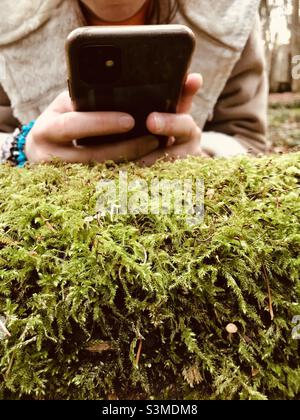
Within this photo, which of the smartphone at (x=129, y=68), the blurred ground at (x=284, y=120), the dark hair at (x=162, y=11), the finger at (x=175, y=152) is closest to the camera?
the smartphone at (x=129, y=68)

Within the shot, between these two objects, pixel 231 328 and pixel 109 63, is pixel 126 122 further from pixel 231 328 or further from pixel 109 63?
pixel 231 328

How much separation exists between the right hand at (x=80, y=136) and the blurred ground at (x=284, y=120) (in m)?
6.29

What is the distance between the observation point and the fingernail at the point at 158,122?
1500 mm

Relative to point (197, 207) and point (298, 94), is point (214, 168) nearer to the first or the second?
point (197, 207)

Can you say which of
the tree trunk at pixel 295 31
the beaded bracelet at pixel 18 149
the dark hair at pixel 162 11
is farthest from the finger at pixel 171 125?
the tree trunk at pixel 295 31

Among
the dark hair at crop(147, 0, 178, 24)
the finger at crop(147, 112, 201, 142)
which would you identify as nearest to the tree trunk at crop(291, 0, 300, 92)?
the dark hair at crop(147, 0, 178, 24)

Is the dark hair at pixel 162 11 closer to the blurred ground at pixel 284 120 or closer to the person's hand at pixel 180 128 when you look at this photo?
the person's hand at pixel 180 128

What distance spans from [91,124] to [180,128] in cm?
41

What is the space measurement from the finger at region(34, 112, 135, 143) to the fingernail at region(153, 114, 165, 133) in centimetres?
10

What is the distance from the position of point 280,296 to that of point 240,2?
2266 millimetres

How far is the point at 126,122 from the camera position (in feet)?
4.75

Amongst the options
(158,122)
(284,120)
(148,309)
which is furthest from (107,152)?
(284,120)

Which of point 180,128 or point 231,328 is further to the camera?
point 180,128
